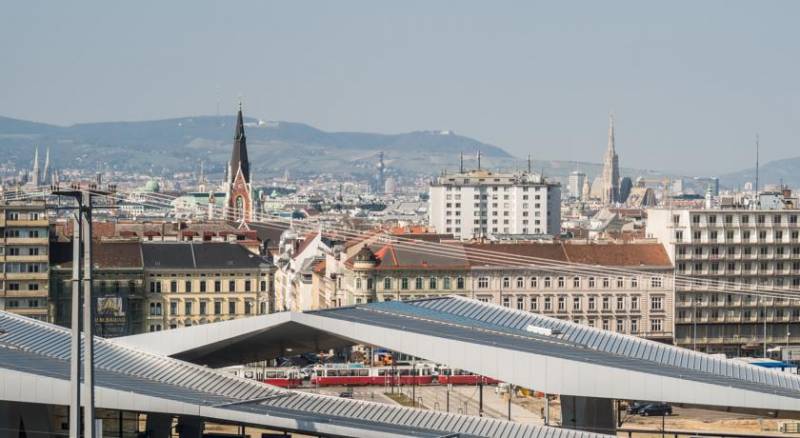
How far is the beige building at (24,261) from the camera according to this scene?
280ft

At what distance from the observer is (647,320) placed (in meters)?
93.6

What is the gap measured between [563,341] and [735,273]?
166 feet

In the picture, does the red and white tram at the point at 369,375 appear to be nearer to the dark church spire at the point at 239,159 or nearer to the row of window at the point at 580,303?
the row of window at the point at 580,303

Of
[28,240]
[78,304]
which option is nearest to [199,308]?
[28,240]

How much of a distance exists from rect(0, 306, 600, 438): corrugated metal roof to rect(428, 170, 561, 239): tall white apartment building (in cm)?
13044

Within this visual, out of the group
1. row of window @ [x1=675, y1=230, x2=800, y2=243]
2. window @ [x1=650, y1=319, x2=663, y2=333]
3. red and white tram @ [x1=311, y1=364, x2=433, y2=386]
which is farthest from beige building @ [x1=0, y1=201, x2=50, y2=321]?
row of window @ [x1=675, y1=230, x2=800, y2=243]

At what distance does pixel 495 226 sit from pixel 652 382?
441 feet

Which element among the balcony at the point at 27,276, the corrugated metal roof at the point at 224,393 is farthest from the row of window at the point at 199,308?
the corrugated metal roof at the point at 224,393

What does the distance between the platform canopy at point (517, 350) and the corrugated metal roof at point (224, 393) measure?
4.08 ft

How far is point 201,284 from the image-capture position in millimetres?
92000

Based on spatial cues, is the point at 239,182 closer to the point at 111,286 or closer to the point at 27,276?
the point at 111,286

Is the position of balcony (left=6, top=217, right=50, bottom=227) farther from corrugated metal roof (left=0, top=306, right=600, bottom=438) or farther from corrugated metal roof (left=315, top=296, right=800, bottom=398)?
corrugated metal roof (left=0, top=306, right=600, bottom=438)

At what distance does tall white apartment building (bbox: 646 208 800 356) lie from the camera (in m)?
93.2

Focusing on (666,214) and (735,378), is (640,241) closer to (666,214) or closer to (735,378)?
(666,214)
